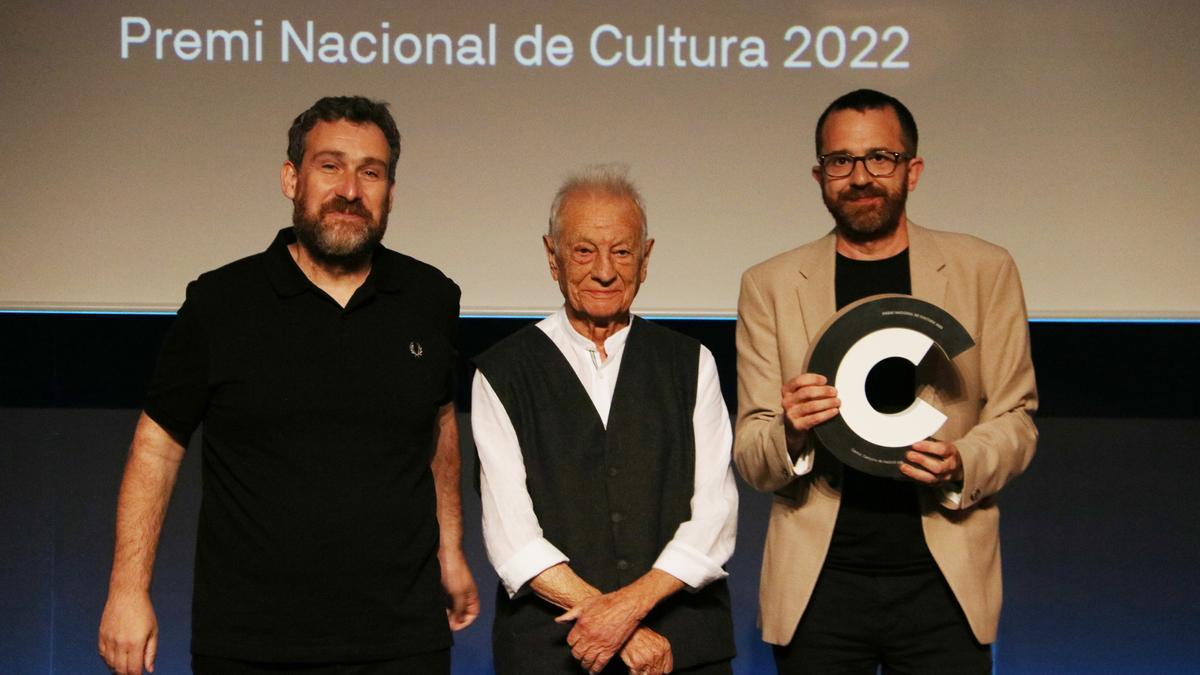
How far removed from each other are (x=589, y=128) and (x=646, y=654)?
197cm

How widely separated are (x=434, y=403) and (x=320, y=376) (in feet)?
0.69

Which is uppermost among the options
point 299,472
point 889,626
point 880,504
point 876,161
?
point 876,161

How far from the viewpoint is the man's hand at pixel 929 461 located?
2.22m

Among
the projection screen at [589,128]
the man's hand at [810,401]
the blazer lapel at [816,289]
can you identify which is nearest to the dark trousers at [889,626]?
the man's hand at [810,401]

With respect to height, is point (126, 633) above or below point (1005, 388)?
below

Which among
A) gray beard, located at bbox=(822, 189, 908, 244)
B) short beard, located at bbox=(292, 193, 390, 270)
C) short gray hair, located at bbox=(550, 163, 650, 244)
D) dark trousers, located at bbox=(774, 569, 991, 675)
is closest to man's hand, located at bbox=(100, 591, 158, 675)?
short beard, located at bbox=(292, 193, 390, 270)

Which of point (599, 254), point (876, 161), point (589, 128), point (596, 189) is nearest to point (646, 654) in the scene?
point (599, 254)

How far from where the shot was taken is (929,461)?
2219mm

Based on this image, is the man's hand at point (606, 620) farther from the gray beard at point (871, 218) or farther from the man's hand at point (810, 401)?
the gray beard at point (871, 218)

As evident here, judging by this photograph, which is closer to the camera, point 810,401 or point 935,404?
point 810,401

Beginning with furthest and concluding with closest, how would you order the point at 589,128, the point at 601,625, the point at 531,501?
the point at 589,128, the point at 531,501, the point at 601,625

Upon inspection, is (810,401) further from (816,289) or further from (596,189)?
(596,189)

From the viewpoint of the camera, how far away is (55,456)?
4258mm

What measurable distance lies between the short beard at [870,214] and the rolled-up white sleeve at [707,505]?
1.20 feet
